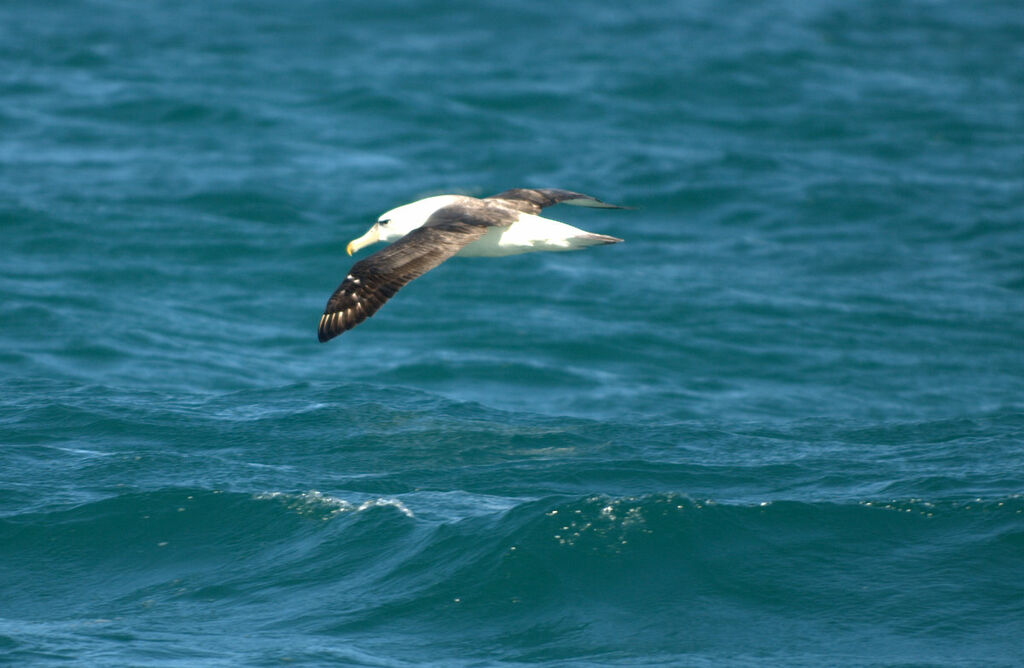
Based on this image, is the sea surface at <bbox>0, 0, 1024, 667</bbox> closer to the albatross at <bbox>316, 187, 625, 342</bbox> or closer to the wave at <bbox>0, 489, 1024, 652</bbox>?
the wave at <bbox>0, 489, 1024, 652</bbox>

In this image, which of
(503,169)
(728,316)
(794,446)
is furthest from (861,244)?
(794,446)

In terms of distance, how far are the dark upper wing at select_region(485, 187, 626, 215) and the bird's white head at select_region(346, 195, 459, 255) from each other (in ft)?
2.05

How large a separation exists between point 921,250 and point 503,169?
7.86 m

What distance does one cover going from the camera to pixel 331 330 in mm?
11648

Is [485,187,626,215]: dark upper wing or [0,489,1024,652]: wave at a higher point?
[485,187,626,215]: dark upper wing

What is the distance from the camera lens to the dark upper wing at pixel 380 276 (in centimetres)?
1166

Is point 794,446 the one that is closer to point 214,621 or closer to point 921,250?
point 214,621

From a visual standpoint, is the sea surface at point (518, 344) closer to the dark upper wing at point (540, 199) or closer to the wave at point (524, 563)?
the wave at point (524, 563)

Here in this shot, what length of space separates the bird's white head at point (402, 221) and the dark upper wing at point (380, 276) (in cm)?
159

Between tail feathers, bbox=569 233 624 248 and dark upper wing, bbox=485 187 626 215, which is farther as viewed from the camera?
dark upper wing, bbox=485 187 626 215

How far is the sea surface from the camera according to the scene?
10.4 m

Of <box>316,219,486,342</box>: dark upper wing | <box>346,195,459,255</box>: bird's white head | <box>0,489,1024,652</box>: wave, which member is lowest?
<box>0,489,1024,652</box>: wave

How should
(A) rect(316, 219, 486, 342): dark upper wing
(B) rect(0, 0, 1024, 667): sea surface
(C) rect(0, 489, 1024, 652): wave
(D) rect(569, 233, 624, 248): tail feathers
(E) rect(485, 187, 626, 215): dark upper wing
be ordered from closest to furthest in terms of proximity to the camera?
(C) rect(0, 489, 1024, 652): wave, (B) rect(0, 0, 1024, 667): sea surface, (A) rect(316, 219, 486, 342): dark upper wing, (D) rect(569, 233, 624, 248): tail feathers, (E) rect(485, 187, 626, 215): dark upper wing

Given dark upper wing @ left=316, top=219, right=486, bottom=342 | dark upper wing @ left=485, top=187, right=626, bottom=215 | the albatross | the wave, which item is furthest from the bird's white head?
the wave
